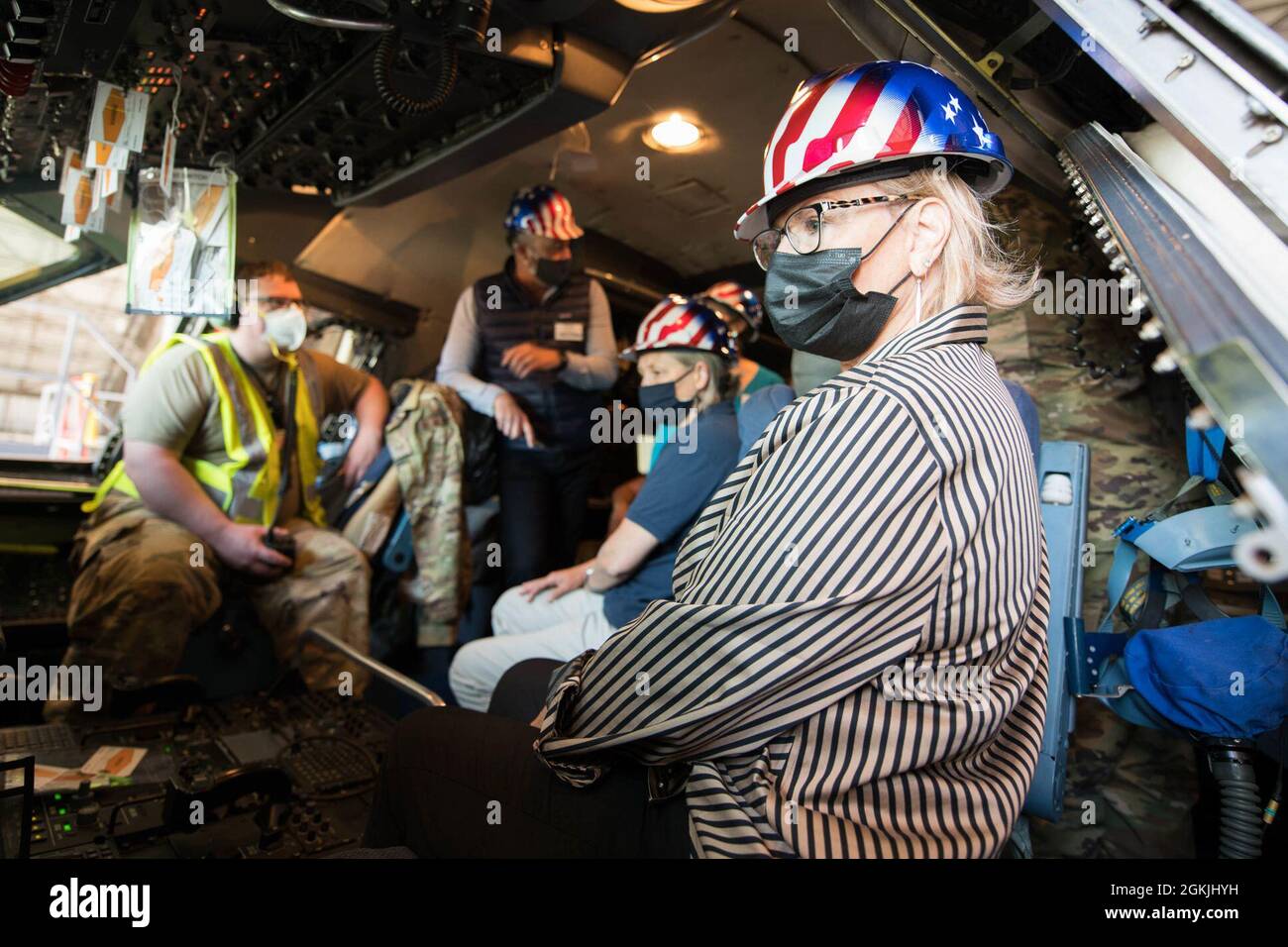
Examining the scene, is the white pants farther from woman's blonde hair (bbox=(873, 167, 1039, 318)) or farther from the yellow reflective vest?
woman's blonde hair (bbox=(873, 167, 1039, 318))

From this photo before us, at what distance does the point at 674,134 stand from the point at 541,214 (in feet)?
2.59

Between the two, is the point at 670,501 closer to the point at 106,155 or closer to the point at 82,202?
the point at 106,155

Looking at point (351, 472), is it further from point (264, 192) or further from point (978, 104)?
point (978, 104)

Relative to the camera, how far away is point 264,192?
12.5 ft

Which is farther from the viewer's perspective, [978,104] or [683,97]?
[683,97]

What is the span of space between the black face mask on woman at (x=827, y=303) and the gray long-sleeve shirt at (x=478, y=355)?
99.5 inches

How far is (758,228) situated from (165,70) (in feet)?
5.93

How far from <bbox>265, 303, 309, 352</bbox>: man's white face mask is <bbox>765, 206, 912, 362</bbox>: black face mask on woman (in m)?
2.47

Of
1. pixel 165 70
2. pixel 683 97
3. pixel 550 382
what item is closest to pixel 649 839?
pixel 165 70

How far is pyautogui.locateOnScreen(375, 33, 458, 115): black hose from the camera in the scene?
218cm

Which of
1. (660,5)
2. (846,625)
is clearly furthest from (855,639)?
(660,5)

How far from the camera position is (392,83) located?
2.38 metres
